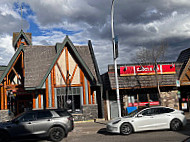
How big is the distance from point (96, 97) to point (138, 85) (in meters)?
4.20

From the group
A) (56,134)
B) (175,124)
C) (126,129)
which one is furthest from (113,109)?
(56,134)

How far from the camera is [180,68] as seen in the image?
1944 cm

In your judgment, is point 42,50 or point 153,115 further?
point 42,50

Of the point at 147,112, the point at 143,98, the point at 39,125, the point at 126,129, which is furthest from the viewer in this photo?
the point at 143,98

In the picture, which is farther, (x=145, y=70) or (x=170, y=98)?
(x=170, y=98)

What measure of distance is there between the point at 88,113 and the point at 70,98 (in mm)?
2173

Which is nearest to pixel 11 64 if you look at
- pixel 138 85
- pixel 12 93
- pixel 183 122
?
pixel 12 93

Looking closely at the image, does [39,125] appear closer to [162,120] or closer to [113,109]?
[162,120]

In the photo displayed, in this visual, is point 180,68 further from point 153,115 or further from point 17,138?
point 17,138

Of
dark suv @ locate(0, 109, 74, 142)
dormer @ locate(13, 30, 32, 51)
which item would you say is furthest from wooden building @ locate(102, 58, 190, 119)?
dormer @ locate(13, 30, 32, 51)

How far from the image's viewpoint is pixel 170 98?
19156mm

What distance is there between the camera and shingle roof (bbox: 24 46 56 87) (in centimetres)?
1804

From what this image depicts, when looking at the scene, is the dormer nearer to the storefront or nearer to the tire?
the storefront

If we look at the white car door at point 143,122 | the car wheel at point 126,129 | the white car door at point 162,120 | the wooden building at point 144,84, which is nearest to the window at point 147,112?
the white car door at point 143,122
